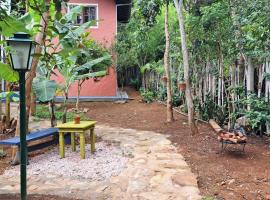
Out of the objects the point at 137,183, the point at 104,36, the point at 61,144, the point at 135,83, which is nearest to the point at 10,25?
the point at 137,183

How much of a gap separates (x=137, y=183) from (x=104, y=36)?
1363 centimetres

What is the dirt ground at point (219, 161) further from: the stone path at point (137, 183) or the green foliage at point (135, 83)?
the green foliage at point (135, 83)

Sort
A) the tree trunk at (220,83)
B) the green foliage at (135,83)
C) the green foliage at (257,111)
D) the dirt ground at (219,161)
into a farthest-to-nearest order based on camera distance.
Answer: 1. the green foliage at (135,83)
2. the tree trunk at (220,83)
3. the green foliage at (257,111)
4. the dirt ground at (219,161)

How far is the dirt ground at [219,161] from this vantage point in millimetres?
4984

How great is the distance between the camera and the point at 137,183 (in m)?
5.27

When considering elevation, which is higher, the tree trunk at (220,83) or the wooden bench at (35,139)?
the tree trunk at (220,83)

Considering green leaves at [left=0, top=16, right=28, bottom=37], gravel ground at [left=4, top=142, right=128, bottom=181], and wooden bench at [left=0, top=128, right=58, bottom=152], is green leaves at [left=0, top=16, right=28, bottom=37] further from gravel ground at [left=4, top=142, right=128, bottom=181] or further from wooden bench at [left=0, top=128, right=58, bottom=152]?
wooden bench at [left=0, top=128, right=58, bottom=152]

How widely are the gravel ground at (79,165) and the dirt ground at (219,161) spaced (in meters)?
0.69

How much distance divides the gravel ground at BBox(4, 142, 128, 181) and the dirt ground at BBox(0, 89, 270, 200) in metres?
0.69

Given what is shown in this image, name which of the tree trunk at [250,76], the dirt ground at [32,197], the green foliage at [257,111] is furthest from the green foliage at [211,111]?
the dirt ground at [32,197]

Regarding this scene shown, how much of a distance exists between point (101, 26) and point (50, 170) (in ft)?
41.6

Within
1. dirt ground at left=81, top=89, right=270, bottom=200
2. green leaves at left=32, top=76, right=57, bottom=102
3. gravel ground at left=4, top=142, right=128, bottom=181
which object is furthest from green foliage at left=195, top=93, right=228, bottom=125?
green leaves at left=32, top=76, right=57, bottom=102

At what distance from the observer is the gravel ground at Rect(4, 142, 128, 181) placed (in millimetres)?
6082

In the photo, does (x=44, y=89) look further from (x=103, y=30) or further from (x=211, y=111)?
(x=103, y=30)
